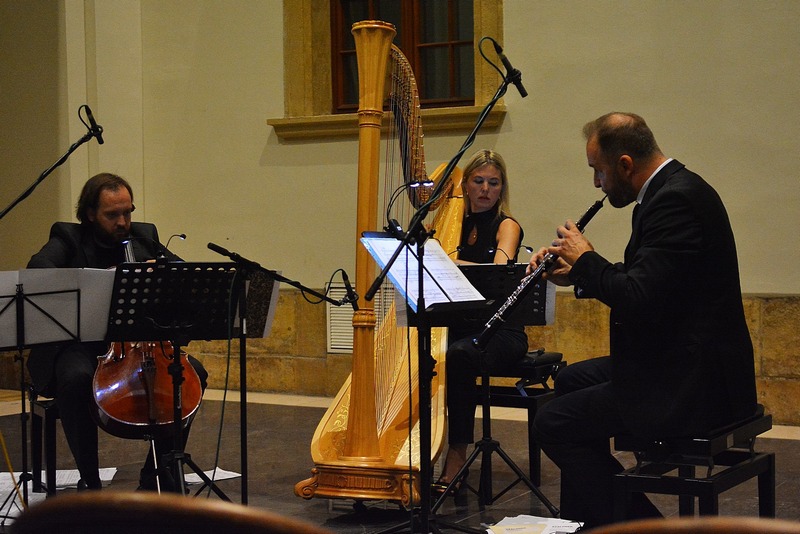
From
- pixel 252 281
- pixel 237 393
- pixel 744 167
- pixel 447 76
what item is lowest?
pixel 237 393

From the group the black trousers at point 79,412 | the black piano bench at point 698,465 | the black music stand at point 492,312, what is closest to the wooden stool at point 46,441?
the black trousers at point 79,412

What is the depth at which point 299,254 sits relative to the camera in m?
7.33

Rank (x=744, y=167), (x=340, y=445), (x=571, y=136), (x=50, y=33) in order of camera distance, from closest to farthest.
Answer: (x=340, y=445) → (x=744, y=167) → (x=571, y=136) → (x=50, y=33)

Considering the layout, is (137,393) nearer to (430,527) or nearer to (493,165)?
(430,527)

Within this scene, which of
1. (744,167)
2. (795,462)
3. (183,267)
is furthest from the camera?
(744,167)

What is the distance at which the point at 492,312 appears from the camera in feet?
13.5

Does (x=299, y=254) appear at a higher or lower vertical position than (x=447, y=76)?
lower

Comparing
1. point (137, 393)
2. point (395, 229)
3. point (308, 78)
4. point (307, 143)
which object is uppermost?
point (308, 78)

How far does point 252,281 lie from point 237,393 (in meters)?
3.84

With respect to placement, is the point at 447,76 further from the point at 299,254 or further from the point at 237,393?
the point at 237,393

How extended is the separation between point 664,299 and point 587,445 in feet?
1.92

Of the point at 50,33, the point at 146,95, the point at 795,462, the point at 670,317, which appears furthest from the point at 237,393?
the point at 670,317

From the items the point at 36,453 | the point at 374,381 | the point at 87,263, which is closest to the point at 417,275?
the point at 374,381

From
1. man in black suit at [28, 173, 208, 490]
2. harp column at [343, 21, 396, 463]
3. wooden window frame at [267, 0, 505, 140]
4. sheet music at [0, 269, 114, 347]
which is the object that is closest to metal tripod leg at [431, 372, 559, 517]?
harp column at [343, 21, 396, 463]
